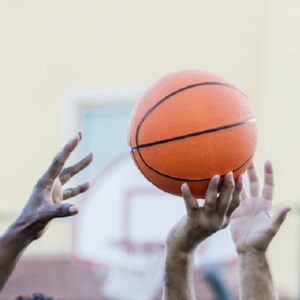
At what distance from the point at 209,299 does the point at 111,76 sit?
4009 millimetres

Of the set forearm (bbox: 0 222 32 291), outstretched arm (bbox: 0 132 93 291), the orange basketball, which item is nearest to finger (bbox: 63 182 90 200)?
the orange basketball

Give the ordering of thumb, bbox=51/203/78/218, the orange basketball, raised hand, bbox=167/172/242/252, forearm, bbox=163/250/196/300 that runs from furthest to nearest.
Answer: forearm, bbox=163/250/196/300, the orange basketball, raised hand, bbox=167/172/242/252, thumb, bbox=51/203/78/218

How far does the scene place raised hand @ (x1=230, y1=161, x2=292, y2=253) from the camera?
4.01 meters

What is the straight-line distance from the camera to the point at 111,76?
1502 centimetres

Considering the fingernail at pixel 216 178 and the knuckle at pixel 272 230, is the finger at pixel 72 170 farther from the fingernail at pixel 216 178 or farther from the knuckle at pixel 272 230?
the knuckle at pixel 272 230

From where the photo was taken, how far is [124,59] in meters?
15.1

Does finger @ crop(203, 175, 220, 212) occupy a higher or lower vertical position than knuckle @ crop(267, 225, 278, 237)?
higher

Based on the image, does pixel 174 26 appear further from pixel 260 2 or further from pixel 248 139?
pixel 248 139

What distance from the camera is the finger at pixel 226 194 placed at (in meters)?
3.55

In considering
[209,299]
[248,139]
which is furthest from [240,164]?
[209,299]

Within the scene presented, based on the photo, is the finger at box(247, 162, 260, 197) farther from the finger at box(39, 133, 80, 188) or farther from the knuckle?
the finger at box(39, 133, 80, 188)

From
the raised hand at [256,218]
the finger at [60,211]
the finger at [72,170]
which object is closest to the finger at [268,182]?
the raised hand at [256,218]

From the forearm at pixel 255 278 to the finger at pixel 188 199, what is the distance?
59 centimetres

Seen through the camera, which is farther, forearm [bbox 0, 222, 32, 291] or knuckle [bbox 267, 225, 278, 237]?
knuckle [bbox 267, 225, 278, 237]
